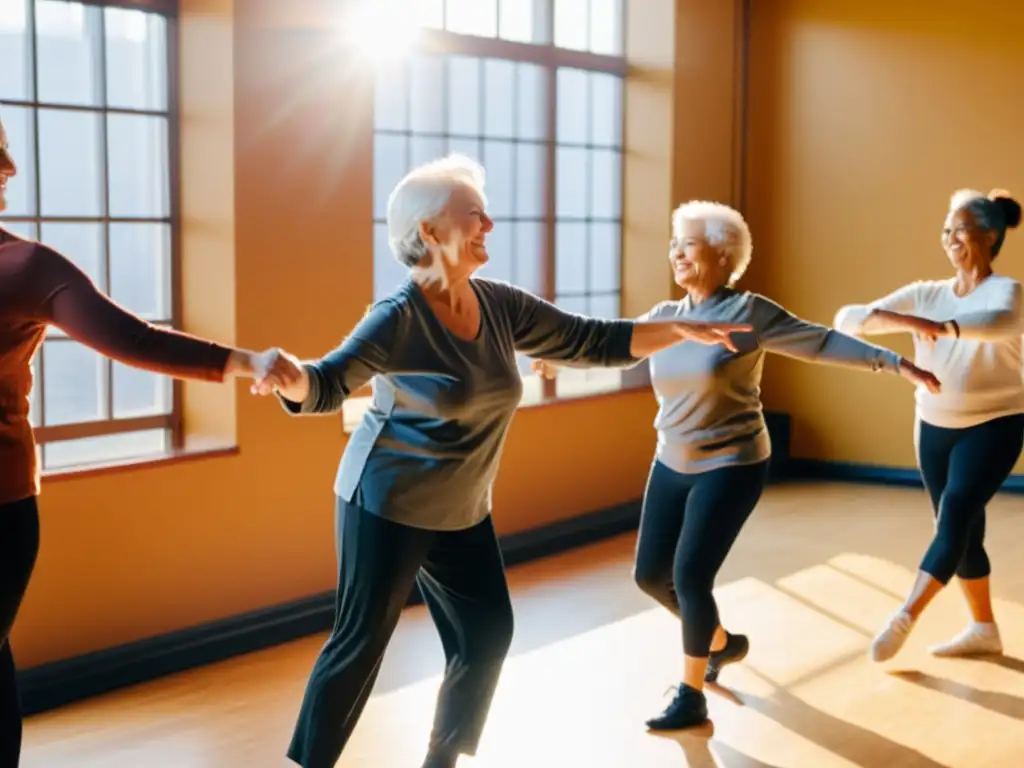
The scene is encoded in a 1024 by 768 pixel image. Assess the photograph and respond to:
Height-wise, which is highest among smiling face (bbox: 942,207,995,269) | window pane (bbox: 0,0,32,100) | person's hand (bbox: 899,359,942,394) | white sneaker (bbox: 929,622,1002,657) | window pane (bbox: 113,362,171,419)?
window pane (bbox: 0,0,32,100)

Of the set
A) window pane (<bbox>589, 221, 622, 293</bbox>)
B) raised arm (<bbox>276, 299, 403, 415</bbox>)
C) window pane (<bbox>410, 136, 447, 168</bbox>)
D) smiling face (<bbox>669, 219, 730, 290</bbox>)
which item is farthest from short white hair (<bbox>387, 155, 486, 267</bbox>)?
window pane (<bbox>589, 221, 622, 293</bbox>)

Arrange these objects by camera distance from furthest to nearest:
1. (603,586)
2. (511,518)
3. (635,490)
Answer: (635,490)
(511,518)
(603,586)

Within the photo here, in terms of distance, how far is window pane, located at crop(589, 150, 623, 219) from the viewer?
24.0 feet

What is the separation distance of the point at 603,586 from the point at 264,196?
81.1 inches

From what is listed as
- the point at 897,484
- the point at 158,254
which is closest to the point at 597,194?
the point at 897,484

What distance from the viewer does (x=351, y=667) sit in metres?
2.91

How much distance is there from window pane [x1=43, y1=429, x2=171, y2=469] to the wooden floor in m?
0.73

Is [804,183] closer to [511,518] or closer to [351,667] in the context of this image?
[511,518]

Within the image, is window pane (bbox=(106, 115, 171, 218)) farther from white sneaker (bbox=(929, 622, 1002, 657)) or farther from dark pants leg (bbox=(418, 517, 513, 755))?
white sneaker (bbox=(929, 622, 1002, 657))

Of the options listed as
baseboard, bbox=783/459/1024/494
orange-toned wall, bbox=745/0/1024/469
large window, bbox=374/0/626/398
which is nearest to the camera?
large window, bbox=374/0/626/398

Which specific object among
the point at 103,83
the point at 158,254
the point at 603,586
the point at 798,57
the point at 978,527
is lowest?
the point at 603,586

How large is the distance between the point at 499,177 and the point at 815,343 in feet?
9.79

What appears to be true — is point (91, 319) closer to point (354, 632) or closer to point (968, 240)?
point (354, 632)

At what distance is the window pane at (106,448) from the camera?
177 inches
